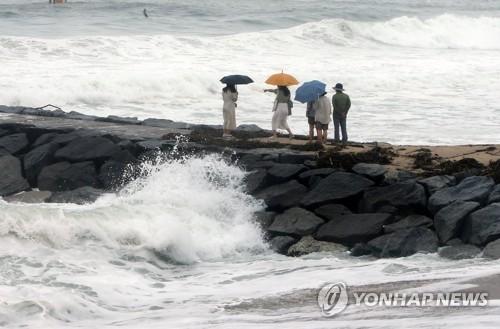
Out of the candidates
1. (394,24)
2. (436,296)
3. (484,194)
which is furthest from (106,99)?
(394,24)

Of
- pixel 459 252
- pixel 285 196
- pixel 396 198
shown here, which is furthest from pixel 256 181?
pixel 459 252

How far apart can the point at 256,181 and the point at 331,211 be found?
4.69 feet

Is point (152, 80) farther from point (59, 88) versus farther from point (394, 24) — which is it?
point (394, 24)

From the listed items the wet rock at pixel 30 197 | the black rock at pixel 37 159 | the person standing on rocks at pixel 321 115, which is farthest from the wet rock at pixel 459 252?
the black rock at pixel 37 159

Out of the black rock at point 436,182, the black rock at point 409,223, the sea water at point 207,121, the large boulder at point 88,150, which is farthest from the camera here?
the large boulder at point 88,150

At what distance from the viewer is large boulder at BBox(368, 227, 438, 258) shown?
1127 cm

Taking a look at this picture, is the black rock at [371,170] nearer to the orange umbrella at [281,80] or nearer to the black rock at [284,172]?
the black rock at [284,172]

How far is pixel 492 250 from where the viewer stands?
1073 centimetres

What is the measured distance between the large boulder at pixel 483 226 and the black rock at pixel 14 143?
7.67 meters

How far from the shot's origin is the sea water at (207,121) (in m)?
9.41

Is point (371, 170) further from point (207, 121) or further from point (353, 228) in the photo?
point (207, 121)

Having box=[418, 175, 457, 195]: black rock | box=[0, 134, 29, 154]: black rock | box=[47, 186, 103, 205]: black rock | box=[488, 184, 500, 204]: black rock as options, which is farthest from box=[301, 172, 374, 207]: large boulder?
box=[0, 134, 29, 154]: black rock

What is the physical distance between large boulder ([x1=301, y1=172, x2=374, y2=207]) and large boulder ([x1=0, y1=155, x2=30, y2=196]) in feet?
15.3

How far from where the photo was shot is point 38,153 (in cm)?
1521
